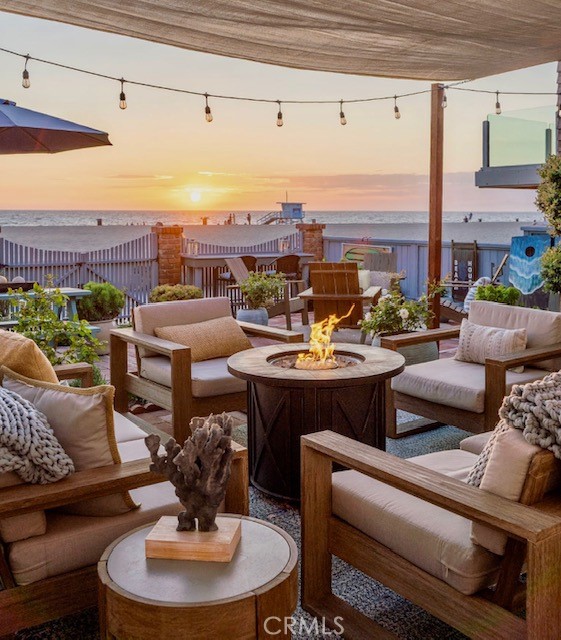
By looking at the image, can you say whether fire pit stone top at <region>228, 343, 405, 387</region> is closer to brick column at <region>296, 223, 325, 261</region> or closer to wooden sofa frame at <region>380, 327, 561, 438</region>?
wooden sofa frame at <region>380, 327, 561, 438</region>

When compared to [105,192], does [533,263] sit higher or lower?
lower

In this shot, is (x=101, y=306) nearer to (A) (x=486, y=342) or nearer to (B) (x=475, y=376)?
(A) (x=486, y=342)

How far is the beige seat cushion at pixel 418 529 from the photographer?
202cm

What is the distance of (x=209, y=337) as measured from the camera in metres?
4.92

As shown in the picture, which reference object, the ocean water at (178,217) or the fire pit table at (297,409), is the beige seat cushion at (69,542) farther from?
the ocean water at (178,217)

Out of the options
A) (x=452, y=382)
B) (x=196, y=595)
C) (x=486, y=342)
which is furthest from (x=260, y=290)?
(x=196, y=595)

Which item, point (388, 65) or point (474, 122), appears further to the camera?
point (474, 122)

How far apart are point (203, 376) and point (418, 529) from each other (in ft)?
7.85

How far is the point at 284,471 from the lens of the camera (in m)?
3.57

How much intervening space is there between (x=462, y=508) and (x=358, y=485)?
0.59 m

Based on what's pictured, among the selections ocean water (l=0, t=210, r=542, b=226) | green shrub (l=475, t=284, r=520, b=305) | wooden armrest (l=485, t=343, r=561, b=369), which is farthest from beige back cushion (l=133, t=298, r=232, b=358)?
ocean water (l=0, t=210, r=542, b=226)

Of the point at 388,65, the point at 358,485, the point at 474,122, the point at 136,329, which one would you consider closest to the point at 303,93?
the point at 474,122

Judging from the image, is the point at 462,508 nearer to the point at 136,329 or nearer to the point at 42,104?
the point at 136,329

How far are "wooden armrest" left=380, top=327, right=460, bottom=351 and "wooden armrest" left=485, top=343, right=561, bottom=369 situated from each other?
698 millimetres
